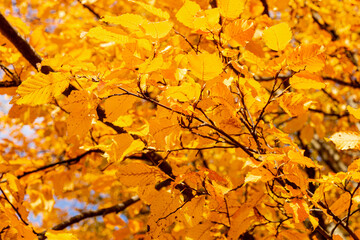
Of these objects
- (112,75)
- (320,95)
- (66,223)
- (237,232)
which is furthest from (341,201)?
(320,95)

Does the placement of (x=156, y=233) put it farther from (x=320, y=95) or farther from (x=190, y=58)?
(x=320, y=95)

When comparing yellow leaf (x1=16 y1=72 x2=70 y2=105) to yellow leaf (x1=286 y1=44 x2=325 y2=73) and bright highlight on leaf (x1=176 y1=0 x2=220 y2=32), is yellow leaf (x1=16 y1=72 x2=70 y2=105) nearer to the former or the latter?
bright highlight on leaf (x1=176 y1=0 x2=220 y2=32)

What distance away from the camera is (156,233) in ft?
3.80

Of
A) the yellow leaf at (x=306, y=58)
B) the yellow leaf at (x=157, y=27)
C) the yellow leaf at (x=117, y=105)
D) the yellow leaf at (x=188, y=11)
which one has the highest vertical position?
the yellow leaf at (x=157, y=27)

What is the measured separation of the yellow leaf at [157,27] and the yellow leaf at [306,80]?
435 millimetres

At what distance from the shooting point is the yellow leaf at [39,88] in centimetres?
92

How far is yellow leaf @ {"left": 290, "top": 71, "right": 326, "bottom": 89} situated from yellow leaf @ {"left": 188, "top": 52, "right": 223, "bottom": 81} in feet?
0.92

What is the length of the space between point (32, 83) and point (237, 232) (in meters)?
0.96

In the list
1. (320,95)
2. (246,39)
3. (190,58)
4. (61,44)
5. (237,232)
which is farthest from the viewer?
(320,95)

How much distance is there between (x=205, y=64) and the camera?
87cm

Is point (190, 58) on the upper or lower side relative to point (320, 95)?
upper

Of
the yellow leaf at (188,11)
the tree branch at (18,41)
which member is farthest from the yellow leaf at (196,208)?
the tree branch at (18,41)

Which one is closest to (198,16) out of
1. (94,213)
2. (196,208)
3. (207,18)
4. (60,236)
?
(207,18)

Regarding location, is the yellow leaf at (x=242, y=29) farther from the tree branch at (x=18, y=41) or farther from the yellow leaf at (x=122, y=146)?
the tree branch at (x=18, y=41)
